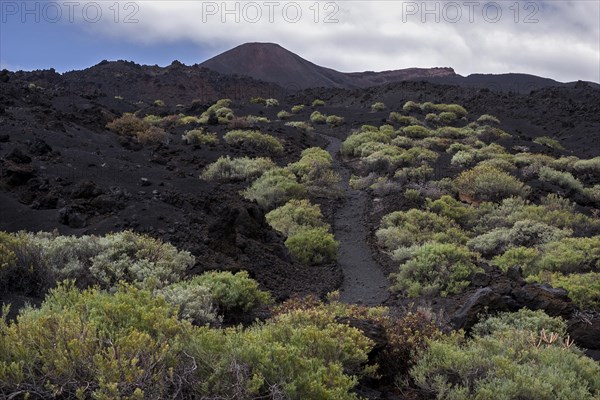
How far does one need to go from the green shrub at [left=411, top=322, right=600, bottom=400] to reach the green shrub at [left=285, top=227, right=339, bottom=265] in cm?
598

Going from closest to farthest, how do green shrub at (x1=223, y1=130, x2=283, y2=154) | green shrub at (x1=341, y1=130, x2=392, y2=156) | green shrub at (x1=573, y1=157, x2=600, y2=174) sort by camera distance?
green shrub at (x1=573, y1=157, x2=600, y2=174)
green shrub at (x1=223, y1=130, x2=283, y2=154)
green shrub at (x1=341, y1=130, x2=392, y2=156)

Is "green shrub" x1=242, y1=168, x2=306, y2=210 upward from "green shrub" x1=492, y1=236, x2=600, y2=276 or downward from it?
upward

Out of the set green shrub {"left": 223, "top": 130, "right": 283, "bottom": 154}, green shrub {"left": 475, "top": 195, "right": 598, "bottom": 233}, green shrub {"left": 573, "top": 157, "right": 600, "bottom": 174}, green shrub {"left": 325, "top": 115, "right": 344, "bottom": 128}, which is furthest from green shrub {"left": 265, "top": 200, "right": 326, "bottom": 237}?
green shrub {"left": 325, "top": 115, "right": 344, "bottom": 128}

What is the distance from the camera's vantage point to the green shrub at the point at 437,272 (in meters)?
8.34

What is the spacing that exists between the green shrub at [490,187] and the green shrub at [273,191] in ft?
16.2

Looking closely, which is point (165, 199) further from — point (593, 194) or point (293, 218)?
point (593, 194)

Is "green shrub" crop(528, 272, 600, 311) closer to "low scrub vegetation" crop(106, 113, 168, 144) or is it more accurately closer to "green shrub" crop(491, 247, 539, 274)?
"green shrub" crop(491, 247, 539, 274)

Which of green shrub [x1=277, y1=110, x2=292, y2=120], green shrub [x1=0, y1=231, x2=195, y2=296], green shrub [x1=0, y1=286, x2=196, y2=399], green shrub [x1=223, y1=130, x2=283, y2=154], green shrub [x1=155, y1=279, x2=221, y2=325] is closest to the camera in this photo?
green shrub [x1=0, y1=286, x2=196, y2=399]

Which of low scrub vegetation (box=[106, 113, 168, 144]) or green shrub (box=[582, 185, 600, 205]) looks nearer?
green shrub (box=[582, 185, 600, 205])

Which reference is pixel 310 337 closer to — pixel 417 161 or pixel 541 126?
pixel 417 161

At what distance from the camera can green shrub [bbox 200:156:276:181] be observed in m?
16.8

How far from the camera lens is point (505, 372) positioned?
4160 mm

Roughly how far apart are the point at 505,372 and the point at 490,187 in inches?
467

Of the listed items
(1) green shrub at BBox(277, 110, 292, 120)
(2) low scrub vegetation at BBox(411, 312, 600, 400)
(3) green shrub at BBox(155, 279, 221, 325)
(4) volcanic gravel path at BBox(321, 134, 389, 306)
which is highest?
(1) green shrub at BBox(277, 110, 292, 120)
